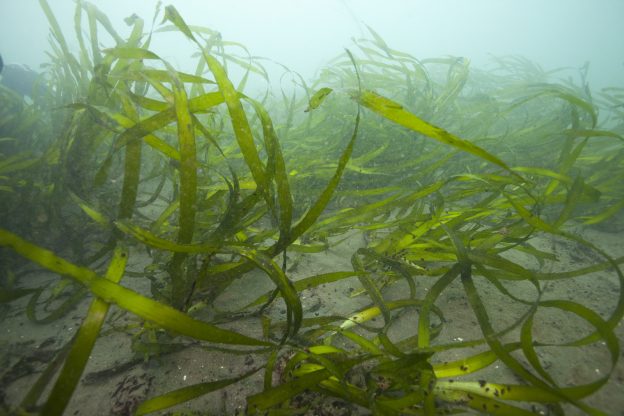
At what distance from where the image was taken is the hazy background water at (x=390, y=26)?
42.8 m

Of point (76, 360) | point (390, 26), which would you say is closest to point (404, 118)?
point (76, 360)

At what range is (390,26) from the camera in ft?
228

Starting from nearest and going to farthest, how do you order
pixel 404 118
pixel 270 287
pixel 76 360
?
pixel 76 360 → pixel 404 118 → pixel 270 287

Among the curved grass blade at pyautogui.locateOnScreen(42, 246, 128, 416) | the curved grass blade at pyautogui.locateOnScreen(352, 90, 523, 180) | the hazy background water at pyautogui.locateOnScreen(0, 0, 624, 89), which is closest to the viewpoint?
the curved grass blade at pyautogui.locateOnScreen(42, 246, 128, 416)

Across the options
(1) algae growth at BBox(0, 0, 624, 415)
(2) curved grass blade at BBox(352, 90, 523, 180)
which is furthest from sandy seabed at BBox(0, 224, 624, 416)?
(2) curved grass blade at BBox(352, 90, 523, 180)

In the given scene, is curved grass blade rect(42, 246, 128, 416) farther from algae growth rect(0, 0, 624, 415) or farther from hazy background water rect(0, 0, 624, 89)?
hazy background water rect(0, 0, 624, 89)

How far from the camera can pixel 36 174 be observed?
70.1 inches

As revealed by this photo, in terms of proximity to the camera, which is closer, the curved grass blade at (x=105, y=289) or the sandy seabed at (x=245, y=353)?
the curved grass blade at (x=105, y=289)

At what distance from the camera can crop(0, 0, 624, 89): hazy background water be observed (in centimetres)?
4281

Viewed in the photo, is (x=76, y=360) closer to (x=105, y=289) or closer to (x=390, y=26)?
(x=105, y=289)

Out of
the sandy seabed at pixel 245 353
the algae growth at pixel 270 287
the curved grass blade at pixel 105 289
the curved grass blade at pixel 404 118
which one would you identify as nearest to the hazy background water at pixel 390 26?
the algae growth at pixel 270 287

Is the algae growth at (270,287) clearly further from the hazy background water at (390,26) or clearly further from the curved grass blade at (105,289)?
the hazy background water at (390,26)

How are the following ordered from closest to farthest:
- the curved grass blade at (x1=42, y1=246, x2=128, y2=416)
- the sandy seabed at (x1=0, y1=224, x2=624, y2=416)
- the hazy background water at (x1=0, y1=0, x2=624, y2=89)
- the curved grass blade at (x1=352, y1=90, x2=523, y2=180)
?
the curved grass blade at (x1=42, y1=246, x2=128, y2=416)
the curved grass blade at (x1=352, y1=90, x2=523, y2=180)
the sandy seabed at (x1=0, y1=224, x2=624, y2=416)
the hazy background water at (x1=0, y1=0, x2=624, y2=89)

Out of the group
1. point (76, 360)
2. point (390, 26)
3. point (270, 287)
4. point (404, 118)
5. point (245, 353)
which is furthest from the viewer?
point (390, 26)
